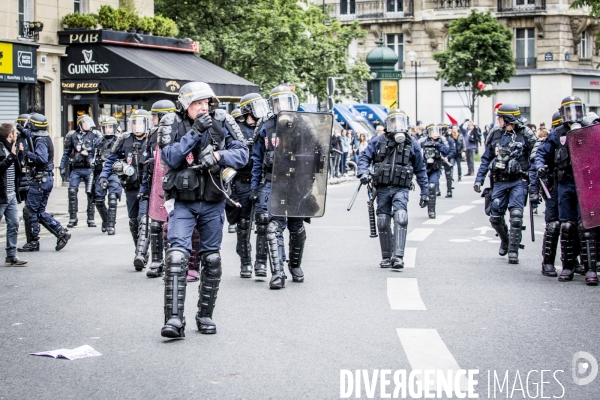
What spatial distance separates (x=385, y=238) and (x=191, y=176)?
4.46 m

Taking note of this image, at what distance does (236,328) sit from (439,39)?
5383cm

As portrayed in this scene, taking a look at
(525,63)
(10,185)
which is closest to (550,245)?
(10,185)

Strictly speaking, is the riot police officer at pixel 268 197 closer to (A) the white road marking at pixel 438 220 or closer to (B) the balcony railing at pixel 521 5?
(A) the white road marking at pixel 438 220

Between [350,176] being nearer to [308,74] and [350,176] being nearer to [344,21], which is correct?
[308,74]

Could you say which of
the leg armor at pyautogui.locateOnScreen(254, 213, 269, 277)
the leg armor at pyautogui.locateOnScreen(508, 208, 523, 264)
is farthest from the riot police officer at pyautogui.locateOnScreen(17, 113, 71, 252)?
the leg armor at pyautogui.locateOnScreen(508, 208, 523, 264)

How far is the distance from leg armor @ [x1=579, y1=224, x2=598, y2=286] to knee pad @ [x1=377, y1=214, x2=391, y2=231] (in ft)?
6.86

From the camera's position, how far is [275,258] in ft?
31.7

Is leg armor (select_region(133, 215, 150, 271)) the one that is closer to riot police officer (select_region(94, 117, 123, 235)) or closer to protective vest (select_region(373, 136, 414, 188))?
protective vest (select_region(373, 136, 414, 188))

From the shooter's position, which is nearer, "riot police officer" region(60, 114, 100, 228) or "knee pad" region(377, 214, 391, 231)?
"knee pad" region(377, 214, 391, 231)

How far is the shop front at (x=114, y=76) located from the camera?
85.9ft

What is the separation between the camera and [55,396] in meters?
5.66

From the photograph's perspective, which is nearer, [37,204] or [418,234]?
[37,204]

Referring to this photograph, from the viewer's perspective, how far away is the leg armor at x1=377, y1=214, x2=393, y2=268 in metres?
11.2

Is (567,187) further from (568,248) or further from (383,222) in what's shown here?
(383,222)
